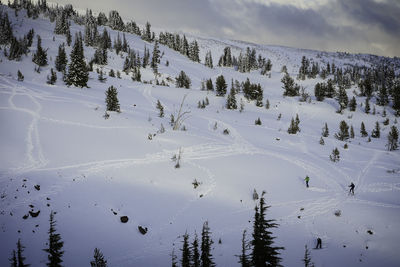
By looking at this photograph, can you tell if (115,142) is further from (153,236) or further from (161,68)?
(161,68)

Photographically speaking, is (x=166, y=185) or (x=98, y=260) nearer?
(x=98, y=260)

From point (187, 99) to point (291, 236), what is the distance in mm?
29323

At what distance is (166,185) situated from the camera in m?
13.5

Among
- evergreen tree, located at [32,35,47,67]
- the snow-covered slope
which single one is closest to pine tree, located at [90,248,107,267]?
the snow-covered slope

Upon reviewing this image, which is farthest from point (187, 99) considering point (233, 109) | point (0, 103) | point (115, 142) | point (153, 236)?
point (153, 236)

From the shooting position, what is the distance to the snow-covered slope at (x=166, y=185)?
975 centimetres

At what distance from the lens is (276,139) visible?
2453 cm

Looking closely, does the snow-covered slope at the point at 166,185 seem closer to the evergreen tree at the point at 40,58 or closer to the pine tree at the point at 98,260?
the pine tree at the point at 98,260

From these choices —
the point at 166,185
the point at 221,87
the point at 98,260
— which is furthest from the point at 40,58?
the point at 98,260

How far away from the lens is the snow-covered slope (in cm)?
975

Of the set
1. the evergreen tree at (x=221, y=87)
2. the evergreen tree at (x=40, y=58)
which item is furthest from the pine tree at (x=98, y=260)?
the evergreen tree at (x=40, y=58)

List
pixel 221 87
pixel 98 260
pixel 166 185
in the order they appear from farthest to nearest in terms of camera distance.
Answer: pixel 221 87 < pixel 166 185 < pixel 98 260

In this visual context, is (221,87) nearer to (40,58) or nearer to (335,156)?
(335,156)

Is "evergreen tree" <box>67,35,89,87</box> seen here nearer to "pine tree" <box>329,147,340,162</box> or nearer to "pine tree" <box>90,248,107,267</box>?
"pine tree" <box>90,248,107,267</box>
